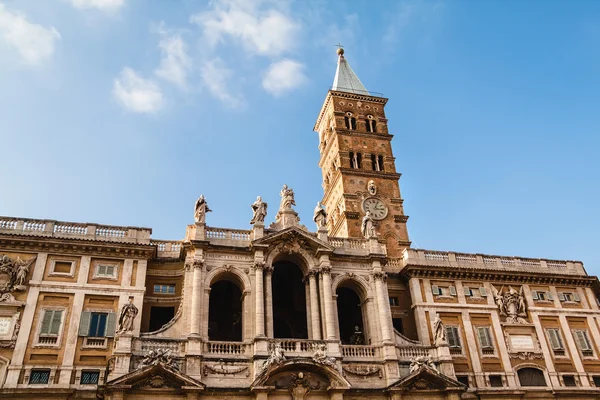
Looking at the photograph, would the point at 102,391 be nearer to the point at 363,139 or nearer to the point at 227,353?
the point at 227,353

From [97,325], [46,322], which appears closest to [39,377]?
[46,322]

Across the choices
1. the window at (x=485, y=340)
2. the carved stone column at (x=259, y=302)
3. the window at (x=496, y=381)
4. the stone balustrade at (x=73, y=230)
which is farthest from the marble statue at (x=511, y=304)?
the stone balustrade at (x=73, y=230)

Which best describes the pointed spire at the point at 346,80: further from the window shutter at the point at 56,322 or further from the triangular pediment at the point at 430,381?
the window shutter at the point at 56,322

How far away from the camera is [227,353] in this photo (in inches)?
1312

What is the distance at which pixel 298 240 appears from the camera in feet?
126

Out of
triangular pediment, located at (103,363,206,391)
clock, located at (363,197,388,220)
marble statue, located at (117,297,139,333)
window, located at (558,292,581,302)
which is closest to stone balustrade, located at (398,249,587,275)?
window, located at (558,292,581,302)

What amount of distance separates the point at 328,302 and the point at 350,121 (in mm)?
28315

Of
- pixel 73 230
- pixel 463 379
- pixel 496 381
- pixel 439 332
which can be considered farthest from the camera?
pixel 496 381

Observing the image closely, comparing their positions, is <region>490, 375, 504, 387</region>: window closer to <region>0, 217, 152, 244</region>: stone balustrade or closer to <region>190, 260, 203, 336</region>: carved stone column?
<region>190, 260, 203, 336</region>: carved stone column

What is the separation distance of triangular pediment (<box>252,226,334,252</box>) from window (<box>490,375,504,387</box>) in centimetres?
1446

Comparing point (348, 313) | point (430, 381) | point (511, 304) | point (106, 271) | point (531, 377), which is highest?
point (106, 271)

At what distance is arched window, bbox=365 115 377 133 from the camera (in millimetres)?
60531

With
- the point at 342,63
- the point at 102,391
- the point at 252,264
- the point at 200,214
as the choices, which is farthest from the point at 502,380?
the point at 342,63

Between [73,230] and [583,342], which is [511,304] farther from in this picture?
[73,230]
